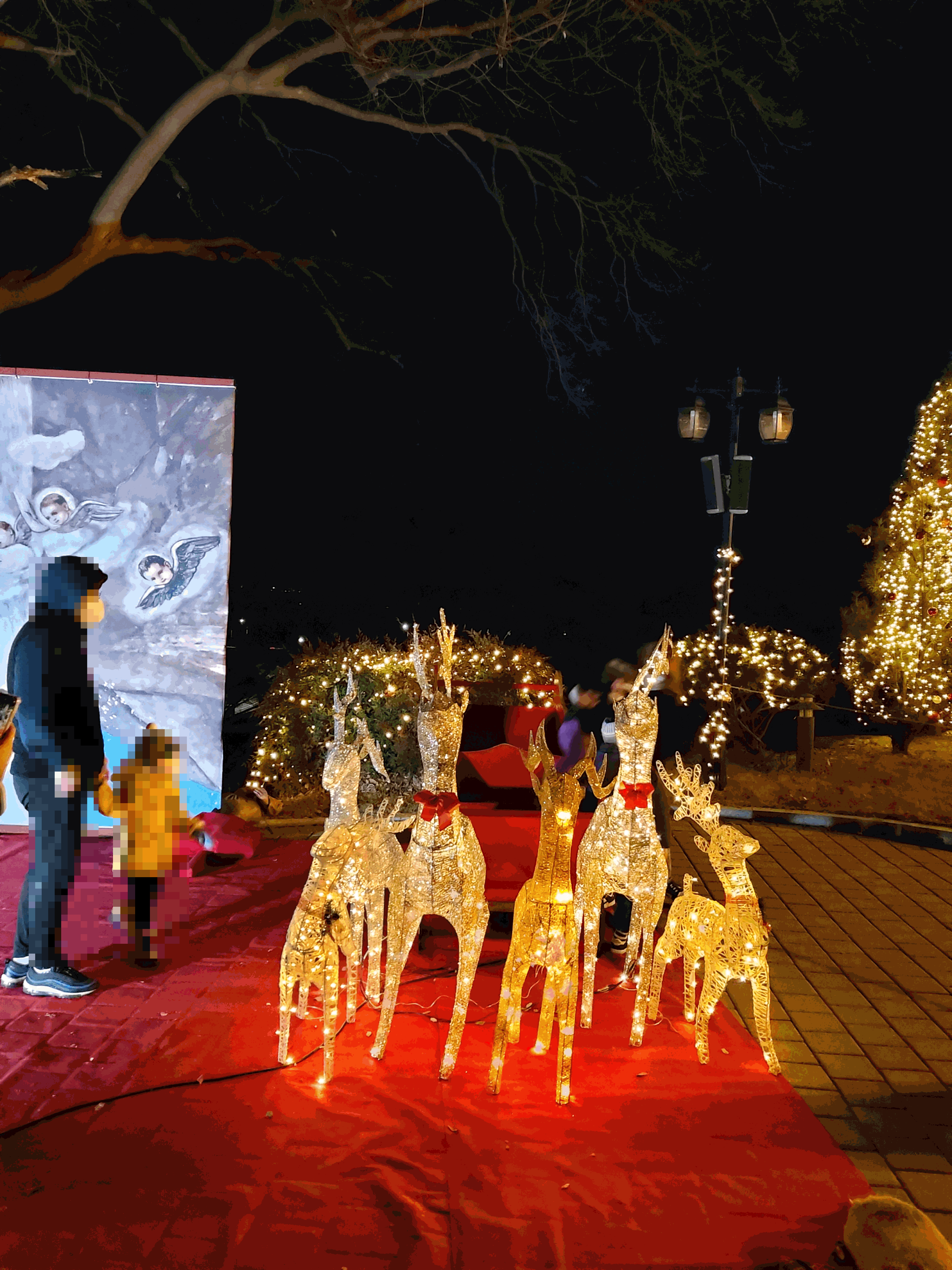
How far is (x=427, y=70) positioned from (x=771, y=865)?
727cm

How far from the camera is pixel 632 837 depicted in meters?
3.45

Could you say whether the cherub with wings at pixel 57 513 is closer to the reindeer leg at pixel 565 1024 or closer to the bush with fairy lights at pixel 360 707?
the bush with fairy lights at pixel 360 707

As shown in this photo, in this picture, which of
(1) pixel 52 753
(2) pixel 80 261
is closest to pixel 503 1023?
(1) pixel 52 753

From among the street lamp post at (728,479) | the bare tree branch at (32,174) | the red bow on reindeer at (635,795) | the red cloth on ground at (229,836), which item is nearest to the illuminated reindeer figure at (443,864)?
the red bow on reindeer at (635,795)

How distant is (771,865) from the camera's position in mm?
6461

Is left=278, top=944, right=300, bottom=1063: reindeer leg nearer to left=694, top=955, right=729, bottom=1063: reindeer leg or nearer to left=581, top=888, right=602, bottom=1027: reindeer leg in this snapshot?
left=581, top=888, right=602, bottom=1027: reindeer leg

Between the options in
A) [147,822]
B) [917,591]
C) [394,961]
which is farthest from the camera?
[917,591]

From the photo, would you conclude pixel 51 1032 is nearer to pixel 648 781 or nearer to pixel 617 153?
pixel 648 781

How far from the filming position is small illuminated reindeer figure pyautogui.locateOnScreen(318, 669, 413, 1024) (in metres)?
3.20

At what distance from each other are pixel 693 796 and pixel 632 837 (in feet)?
1.07

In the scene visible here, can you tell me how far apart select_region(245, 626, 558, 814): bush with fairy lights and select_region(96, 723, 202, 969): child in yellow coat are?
3.38 metres

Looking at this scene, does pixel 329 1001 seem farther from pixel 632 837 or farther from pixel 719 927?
pixel 719 927


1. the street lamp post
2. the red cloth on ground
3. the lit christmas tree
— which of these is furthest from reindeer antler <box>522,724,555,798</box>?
the lit christmas tree

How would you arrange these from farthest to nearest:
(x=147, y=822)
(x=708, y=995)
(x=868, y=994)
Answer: (x=868, y=994), (x=147, y=822), (x=708, y=995)
